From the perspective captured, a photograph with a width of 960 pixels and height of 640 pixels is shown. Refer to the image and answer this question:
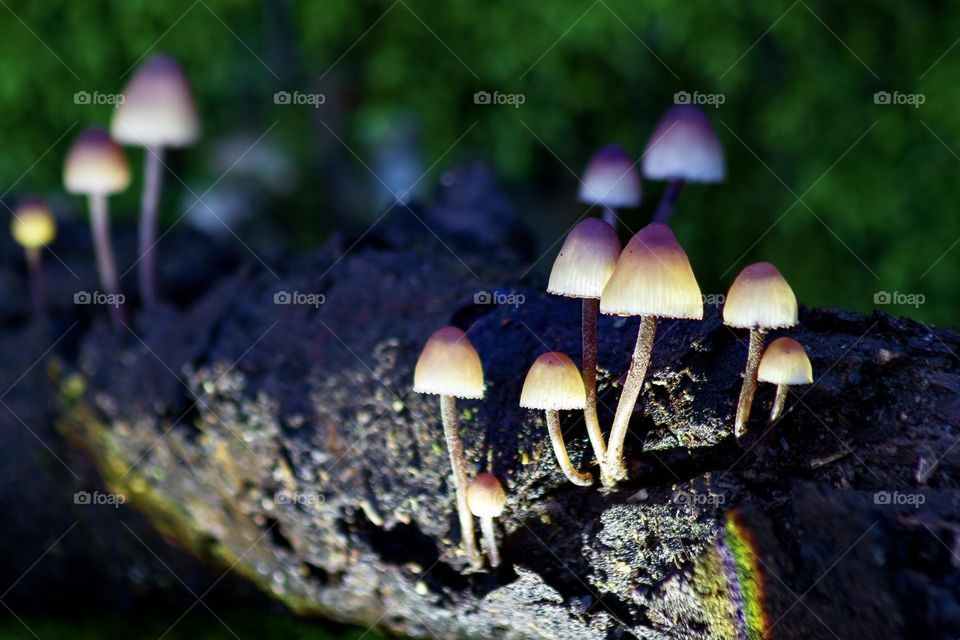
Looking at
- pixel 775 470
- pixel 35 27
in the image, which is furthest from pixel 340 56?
pixel 775 470

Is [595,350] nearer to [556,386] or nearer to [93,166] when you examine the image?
[556,386]

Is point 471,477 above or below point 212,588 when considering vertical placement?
above

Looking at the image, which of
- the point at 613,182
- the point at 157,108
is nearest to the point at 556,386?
the point at 613,182

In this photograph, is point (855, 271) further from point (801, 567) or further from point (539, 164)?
point (801, 567)

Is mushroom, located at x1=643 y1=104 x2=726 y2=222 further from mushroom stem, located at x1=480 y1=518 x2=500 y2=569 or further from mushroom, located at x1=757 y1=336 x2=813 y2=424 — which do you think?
mushroom stem, located at x1=480 y1=518 x2=500 y2=569

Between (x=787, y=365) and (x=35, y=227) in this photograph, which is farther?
(x=35, y=227)

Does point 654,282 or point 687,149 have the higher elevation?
point 687,149
